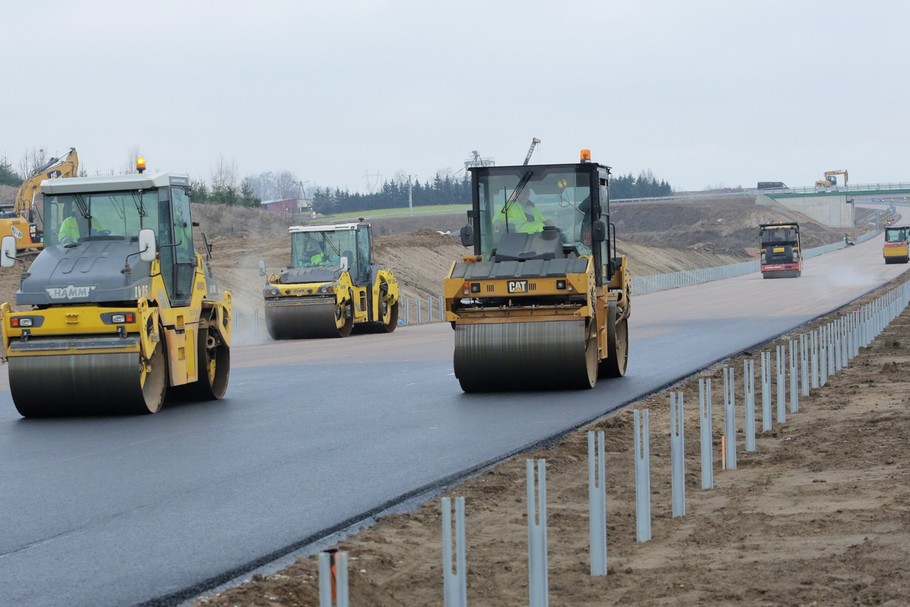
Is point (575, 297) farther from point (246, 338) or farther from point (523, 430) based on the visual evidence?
point (246, 338)

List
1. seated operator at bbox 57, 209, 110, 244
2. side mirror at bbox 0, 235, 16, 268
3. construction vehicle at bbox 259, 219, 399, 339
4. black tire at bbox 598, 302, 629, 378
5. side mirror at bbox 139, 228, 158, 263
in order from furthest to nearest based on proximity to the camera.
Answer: construction vehicle at bbox 259, 219, 399, 339 → black tire at bbox 598, 302, 629, 378 → seated operator at bbox 57, 209, 110, 244 → side mirror at bbox 0, 235, 16, 268 → side mirror at bbox 139, 228, 158, 263

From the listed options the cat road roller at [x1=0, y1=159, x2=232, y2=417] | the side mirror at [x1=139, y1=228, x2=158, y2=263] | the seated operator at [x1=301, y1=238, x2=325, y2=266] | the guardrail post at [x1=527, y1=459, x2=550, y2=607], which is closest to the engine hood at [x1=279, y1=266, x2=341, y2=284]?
the seated operator at [x1=301, y1=238, x2=325, y2=266]

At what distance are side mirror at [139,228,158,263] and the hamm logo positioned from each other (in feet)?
2.27

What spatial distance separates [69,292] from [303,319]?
17301 mm

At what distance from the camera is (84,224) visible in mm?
16250

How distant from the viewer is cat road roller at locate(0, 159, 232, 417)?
14.9 meters

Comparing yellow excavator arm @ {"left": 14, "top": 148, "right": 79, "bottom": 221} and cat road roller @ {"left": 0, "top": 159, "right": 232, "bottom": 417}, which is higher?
yellow excavator arm @ {"left": 14, "top": 148, "right": 79, "bottom": 221}

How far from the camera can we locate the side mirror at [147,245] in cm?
1494

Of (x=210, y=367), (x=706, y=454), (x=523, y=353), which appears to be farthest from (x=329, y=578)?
(x=210, y=367)

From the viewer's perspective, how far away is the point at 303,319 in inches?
1272

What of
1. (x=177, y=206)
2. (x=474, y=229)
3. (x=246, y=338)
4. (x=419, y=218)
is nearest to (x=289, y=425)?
(x=177, y=206)

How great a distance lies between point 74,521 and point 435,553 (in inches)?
107

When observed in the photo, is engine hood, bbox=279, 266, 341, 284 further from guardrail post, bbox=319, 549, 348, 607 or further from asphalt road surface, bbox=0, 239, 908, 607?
guardrail post, bbox=319, 549, 348, 607

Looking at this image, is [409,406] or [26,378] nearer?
[26,378]
